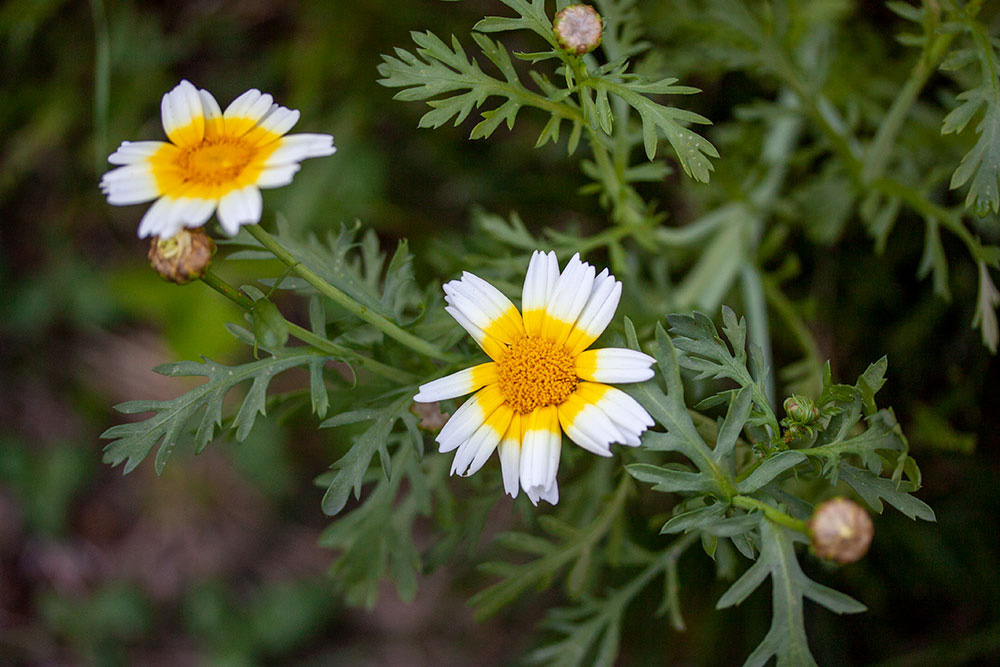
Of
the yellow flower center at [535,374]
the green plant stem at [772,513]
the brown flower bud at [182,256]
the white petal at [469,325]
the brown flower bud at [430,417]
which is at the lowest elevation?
the brown flower bud at [430,417]

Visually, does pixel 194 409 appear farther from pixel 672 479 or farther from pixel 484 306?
pixel 672 479

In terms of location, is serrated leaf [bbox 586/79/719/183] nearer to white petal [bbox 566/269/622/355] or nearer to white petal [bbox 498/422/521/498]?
white petal [bbox 566/269/622/355]

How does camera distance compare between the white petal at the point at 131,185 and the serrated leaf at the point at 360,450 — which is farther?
the serrated leaf at the point at 360,450

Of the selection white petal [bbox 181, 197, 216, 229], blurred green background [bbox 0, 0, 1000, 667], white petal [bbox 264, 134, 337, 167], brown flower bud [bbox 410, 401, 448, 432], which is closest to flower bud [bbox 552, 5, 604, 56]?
white petal [bbox 264, 134, 337, 167]

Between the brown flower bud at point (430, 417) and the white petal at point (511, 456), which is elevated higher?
the white petal at point (511, 456)

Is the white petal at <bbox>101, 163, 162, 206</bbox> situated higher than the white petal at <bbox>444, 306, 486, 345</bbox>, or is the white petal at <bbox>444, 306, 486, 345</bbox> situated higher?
the white petal at <bbox>101, 163, 162, 206</bbox>

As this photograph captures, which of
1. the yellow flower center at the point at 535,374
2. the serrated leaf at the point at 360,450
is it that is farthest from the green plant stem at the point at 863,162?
the serrated leaf at the point at 360,450

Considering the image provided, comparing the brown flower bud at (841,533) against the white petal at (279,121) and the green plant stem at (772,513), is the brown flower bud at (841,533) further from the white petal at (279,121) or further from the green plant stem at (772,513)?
the white petal at (279,121)
